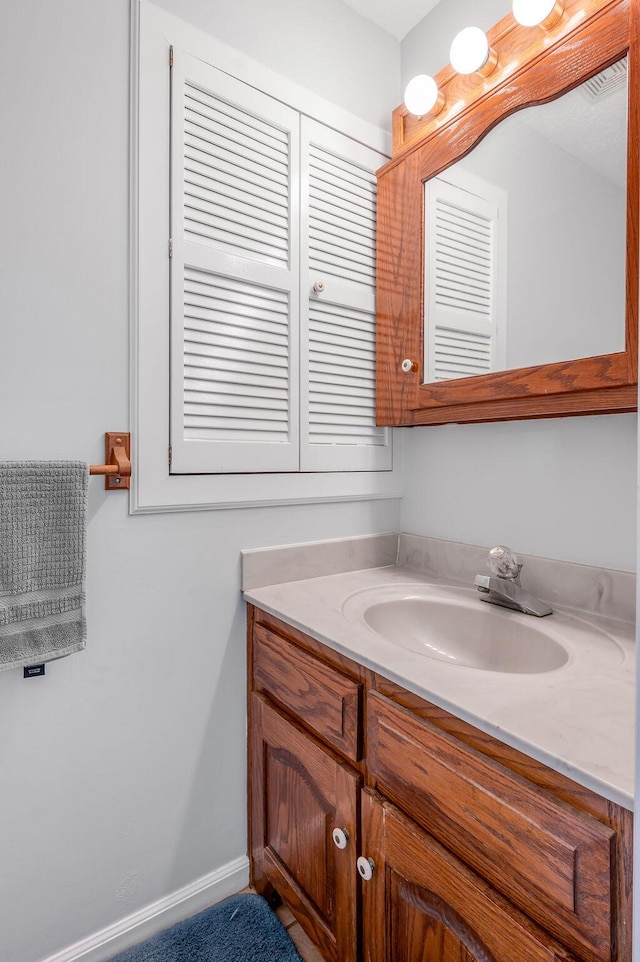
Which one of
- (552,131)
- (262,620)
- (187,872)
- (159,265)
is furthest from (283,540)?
(552,131)

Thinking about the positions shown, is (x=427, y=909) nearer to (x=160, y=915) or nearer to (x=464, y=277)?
(x=160, y=915)

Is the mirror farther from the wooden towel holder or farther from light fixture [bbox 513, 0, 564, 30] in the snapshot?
the wooden towel holder

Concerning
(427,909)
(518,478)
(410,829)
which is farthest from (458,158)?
(427,909)

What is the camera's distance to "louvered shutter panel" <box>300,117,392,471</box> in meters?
1.36

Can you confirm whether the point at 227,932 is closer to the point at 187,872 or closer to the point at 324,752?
the point at 187,872

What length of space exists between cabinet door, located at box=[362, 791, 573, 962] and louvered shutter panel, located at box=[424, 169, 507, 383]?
951mm

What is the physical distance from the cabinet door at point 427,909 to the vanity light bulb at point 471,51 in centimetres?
154

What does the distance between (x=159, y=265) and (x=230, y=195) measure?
271 mm

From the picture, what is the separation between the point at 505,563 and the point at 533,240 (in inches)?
28.6

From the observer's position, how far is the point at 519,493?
1.25m

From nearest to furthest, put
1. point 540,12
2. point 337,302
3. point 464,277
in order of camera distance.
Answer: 1. point 540,12
2. point 464,277
3. point 337,302

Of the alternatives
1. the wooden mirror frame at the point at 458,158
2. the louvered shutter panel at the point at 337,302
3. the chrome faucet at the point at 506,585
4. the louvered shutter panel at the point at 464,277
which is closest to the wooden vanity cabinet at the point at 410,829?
the chrome faucet at the point at 506,585

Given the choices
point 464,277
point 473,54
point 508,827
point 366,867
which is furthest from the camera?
point 464,277

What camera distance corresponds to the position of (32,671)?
101 centimetres
